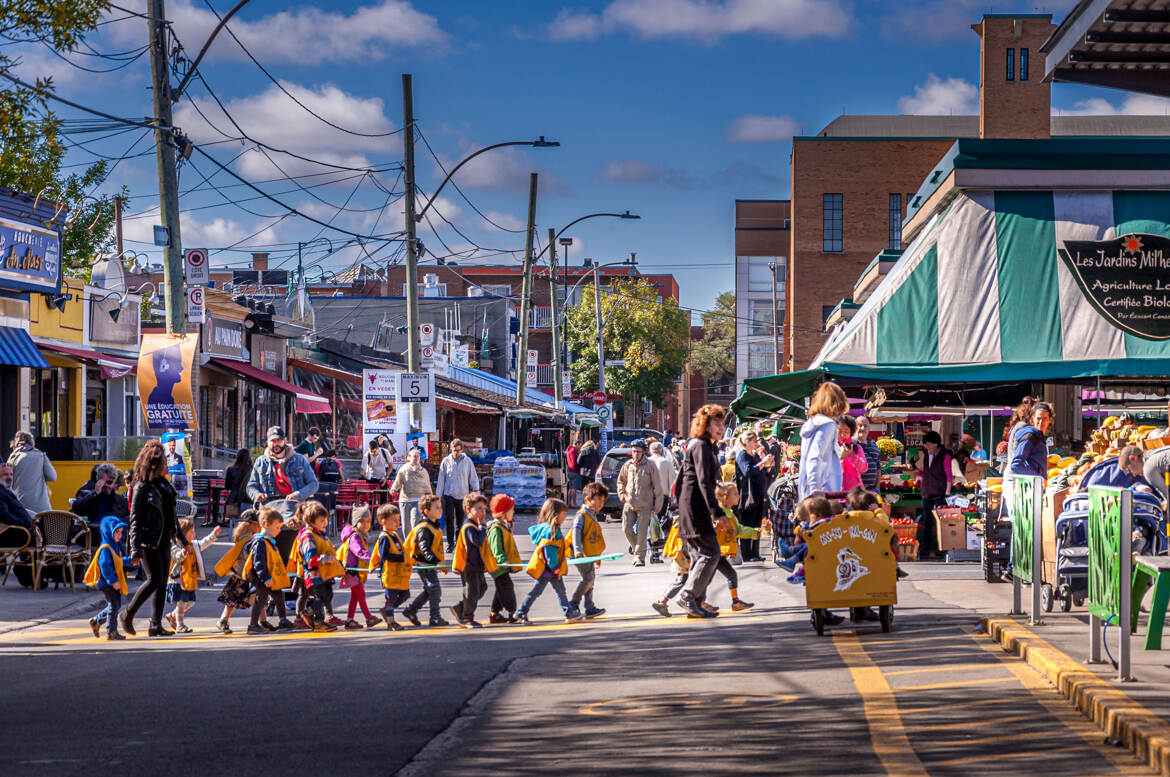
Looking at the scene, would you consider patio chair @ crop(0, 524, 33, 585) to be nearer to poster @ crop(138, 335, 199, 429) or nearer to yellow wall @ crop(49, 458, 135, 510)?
poster @ crop(138, 335, 199, 429)

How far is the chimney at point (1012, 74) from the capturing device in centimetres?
5422

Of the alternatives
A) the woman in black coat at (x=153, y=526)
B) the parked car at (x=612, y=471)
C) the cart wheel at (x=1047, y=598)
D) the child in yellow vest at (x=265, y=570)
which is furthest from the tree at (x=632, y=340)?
the woman in black coat at (x=153, y=526)

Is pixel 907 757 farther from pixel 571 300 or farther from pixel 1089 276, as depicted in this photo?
pixel 571 300

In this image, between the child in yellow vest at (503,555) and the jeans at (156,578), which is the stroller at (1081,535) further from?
the jeans at (156,578)

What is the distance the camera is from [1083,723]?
779 centimetres

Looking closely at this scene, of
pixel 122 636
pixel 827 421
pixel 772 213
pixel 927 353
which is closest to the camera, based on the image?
pixel 827 421

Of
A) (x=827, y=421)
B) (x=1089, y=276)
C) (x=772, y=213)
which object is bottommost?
(x=827, y=421)

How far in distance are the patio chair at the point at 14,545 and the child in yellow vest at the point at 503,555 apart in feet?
21.0

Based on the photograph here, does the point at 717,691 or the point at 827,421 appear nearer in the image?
the point at 717,691

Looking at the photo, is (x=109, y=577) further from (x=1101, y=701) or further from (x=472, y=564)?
(x=1101, y=701)

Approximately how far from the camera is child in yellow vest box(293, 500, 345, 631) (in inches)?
532

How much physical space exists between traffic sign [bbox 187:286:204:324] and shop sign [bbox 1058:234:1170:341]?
1319 centimetres

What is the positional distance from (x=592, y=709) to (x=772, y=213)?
8540 centimetres

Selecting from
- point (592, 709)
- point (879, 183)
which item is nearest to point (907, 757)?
point (592, 709)
